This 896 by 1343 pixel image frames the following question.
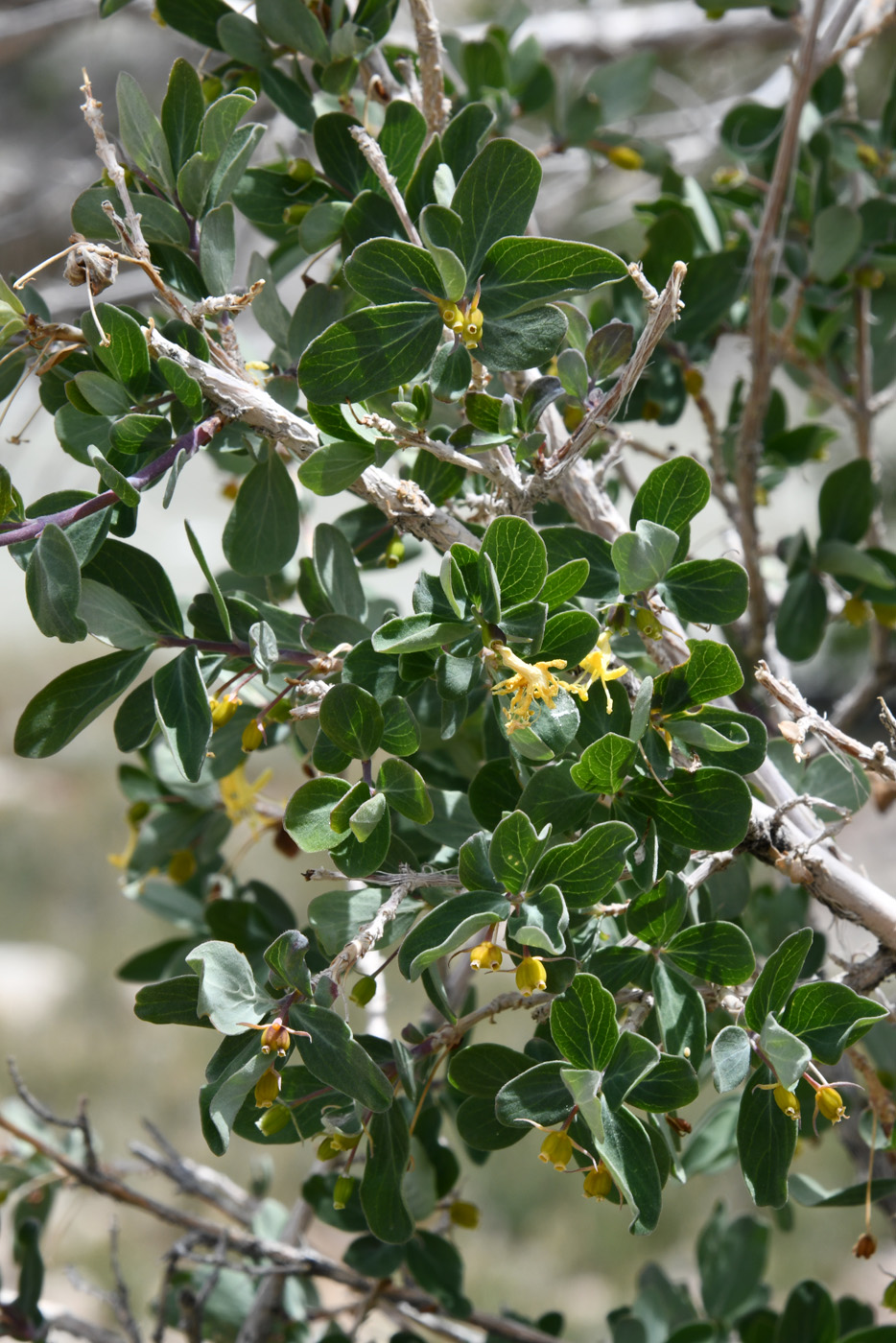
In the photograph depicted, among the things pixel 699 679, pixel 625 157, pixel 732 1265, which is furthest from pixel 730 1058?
pixel 625 157

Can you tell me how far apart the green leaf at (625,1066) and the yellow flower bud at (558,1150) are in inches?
1.3

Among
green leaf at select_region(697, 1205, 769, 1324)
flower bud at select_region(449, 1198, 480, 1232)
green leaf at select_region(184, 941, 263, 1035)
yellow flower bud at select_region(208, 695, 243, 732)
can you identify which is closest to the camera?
green leaf at select_region(184, 941, 263, 1035)

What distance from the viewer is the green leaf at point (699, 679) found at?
400 mm

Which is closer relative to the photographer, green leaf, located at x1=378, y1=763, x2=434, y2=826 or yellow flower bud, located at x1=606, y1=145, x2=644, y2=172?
green leaf, located at x1=378, y1=763, x2=434, y2=826

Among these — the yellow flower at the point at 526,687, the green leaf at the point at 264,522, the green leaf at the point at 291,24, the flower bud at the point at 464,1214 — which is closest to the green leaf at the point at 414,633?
the yellow flower at the point at 526,687

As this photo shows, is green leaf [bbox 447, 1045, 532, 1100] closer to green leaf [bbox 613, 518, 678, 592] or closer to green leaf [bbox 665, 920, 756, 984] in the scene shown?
green leaf [bbox 665, 920, 756, 984]

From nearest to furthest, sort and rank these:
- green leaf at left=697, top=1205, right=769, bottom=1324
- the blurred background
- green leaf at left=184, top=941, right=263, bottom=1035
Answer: green leaf at left=184, top=941, right=263, bottom=1035 → green leaf at left=697, top=1205, right=769, bottom=1324 → the blurred background

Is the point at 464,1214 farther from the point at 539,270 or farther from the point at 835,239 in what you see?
the point at 835,239

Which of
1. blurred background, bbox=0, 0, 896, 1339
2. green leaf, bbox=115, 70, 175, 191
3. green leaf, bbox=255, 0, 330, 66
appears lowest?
blurred background, bbox=0, 0, 896, 1339

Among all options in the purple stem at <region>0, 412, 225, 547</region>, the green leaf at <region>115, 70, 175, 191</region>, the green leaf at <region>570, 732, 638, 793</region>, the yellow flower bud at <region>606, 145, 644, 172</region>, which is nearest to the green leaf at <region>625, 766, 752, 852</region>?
the green leaf at <region>570, 732, 638, 793</region>

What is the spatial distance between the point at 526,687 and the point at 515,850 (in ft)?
0.20

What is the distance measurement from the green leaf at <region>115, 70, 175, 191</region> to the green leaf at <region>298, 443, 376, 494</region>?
0.15 metres

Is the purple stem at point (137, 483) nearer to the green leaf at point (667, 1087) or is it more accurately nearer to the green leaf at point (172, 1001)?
the green leaf at point (172, 1001)

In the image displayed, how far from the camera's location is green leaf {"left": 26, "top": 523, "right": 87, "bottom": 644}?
379mm
